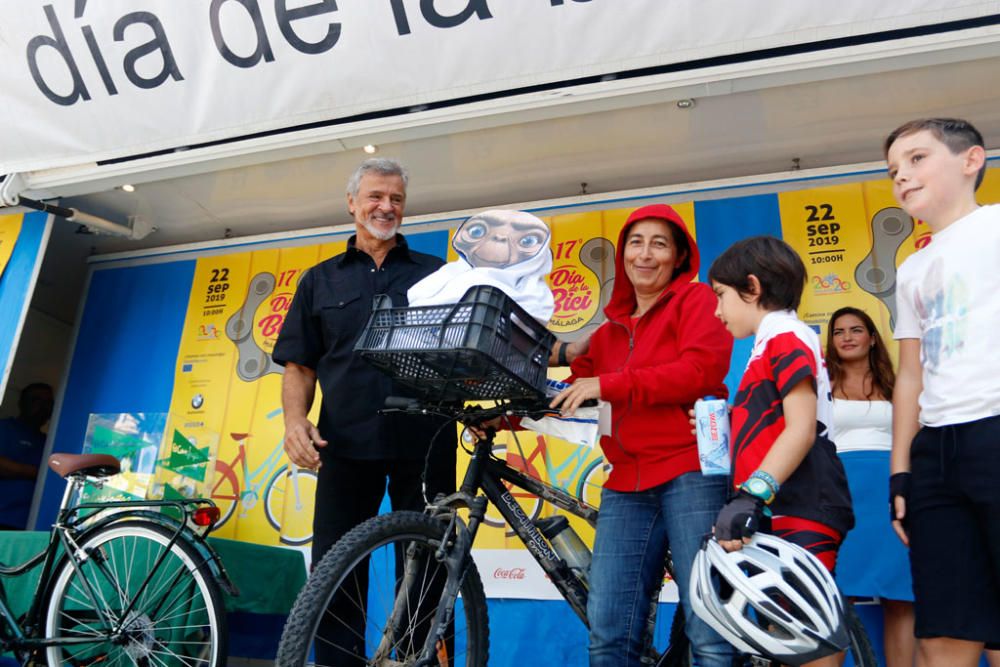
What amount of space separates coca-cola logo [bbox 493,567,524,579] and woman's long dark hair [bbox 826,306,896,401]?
176cm

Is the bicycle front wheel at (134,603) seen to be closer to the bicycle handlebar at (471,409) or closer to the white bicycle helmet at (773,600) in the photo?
the bicycle handlebar at (471,409)

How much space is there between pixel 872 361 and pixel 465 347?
8.10 ft

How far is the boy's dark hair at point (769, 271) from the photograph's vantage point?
6.42ft

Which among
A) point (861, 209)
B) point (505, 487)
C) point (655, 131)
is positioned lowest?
point (505, 487)

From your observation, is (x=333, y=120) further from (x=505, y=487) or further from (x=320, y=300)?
(x=505, y=487)

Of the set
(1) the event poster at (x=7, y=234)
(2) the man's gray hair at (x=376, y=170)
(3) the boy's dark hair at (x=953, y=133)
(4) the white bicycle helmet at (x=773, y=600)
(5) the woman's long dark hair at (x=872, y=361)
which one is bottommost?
(4) the white bicycle helmet at (x=773, y=600)

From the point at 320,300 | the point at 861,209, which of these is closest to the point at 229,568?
the point at 320,300

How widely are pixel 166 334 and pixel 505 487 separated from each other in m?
3.67

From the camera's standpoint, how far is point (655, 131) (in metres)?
3.77

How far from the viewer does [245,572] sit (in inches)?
143

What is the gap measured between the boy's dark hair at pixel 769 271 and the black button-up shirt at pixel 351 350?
3.54 feet

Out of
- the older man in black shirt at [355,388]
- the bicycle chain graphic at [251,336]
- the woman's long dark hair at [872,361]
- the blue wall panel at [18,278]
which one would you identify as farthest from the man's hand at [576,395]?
the blue wall panel at [18,278]

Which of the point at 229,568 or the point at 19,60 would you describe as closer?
the point at 229,568

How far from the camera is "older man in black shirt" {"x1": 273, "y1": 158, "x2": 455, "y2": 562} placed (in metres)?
2.40
